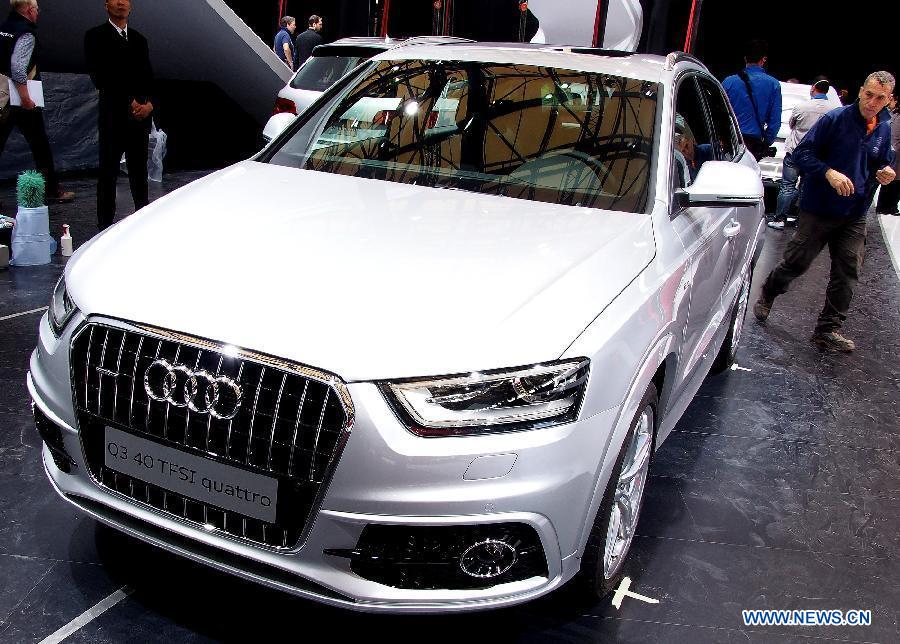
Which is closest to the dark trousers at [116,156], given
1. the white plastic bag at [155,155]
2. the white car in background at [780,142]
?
the white plastic bag at [155,155]

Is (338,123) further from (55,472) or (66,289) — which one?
(55,472)

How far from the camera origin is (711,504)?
326cm

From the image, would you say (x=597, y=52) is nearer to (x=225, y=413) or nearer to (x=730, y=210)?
(x=730, y=210)

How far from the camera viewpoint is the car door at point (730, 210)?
12.0 ft

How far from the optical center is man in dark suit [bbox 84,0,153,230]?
5828 mm

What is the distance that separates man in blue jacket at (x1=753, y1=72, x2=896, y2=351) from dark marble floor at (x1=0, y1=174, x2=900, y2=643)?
0.95 meters

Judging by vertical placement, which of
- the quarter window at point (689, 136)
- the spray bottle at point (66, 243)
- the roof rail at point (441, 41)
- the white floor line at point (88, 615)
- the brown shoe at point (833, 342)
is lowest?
the brown shoe at point (833, 342)

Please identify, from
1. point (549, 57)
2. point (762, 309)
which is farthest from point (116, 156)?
point (762, 309)

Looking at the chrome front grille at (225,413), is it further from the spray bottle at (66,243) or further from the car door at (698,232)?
the spray bottle at (66,243)

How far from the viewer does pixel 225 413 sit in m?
1.90

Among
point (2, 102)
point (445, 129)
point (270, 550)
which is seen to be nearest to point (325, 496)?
point (270, 550)

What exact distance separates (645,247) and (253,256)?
3.69 ft

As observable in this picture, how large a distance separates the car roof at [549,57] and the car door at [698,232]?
0.56 ft

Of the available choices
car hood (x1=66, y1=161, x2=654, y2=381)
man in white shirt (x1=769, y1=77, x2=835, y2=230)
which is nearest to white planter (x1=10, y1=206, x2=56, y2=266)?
car hood (x1=66, y1=161, x2=654, y2=381)
